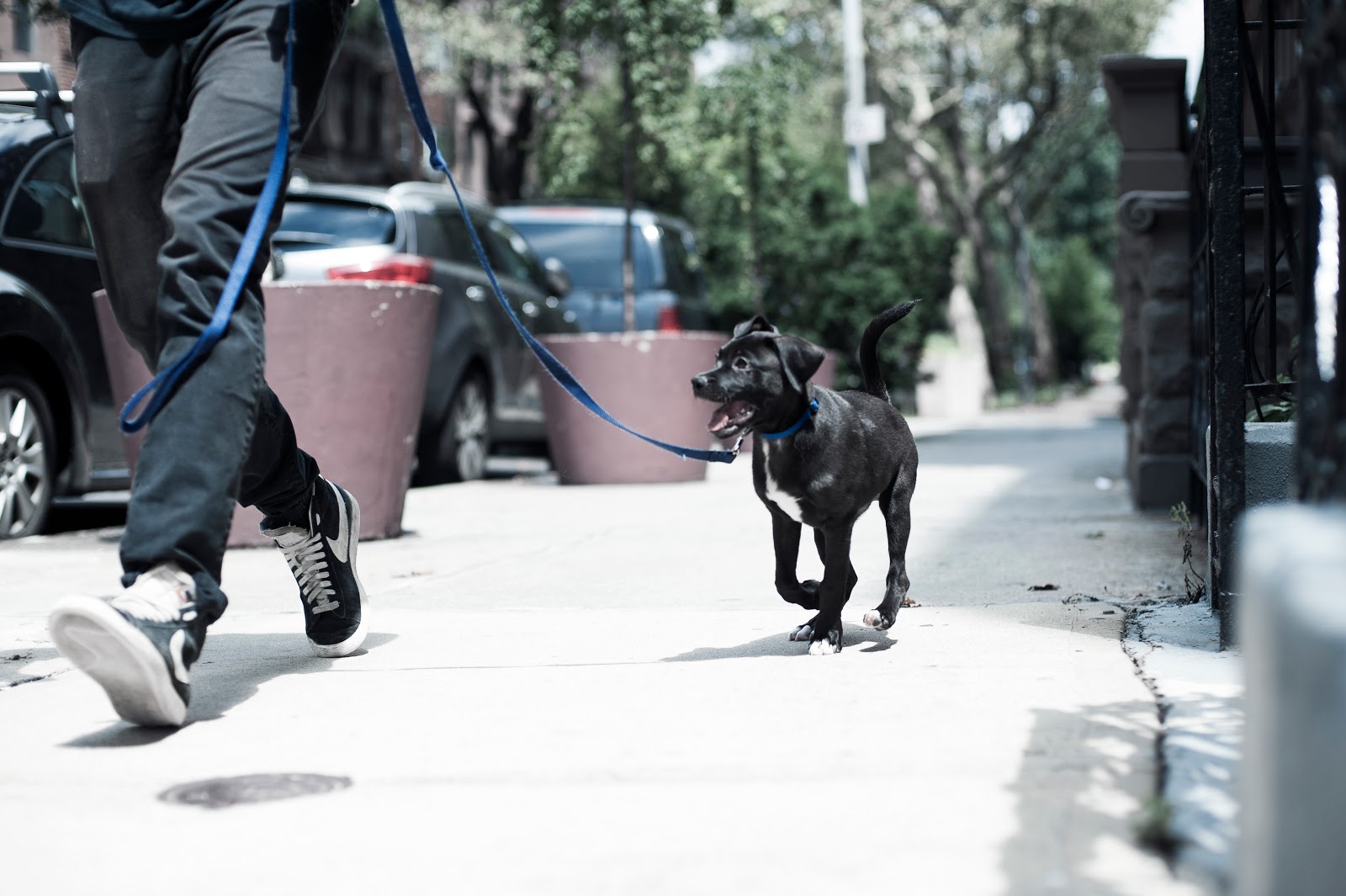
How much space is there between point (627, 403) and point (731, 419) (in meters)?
6.09

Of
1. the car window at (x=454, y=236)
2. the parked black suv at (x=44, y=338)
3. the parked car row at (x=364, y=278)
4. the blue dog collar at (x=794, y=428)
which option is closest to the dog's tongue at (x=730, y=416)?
the blue dog collar at (x=794, y=428)

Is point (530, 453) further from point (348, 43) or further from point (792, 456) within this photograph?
point (348, 43)

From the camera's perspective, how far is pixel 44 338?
6918mm

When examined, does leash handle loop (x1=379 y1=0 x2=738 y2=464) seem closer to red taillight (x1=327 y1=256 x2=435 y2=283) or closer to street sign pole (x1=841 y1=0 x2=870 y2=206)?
red taillight (x1=327 y1=256 x2=435 y2=283)

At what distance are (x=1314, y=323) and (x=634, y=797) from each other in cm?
122

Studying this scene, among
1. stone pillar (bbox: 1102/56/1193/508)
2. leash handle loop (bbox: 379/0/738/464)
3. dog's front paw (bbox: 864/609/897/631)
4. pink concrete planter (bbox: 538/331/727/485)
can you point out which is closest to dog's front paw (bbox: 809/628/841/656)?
dog's front paw (bbox: 864/609/897/631)

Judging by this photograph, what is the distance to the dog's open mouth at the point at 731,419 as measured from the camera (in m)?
3.60

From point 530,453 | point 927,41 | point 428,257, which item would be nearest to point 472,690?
point 428,257

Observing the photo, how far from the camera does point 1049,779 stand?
2.53 m

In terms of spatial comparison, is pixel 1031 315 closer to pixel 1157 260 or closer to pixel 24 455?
pixel 1157 260

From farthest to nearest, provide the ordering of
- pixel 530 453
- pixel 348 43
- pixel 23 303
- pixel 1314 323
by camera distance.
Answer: pixel 348 43
pixel 530 453
pixel 23 303
pixel 1314 323

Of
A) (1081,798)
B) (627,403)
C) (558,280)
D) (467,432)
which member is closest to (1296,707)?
(1081,798)

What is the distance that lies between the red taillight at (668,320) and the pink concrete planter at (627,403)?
6.15ft

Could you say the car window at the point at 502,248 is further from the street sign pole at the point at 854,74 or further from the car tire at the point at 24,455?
the street sign pole at the point at 854,74
